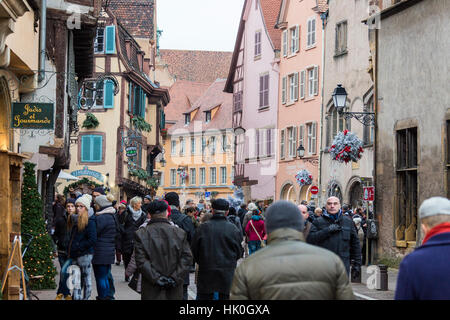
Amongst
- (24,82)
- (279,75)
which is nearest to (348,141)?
(24,82)

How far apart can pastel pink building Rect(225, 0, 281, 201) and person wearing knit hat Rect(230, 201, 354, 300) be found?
4674 cm

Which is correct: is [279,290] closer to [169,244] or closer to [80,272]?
[169,244]

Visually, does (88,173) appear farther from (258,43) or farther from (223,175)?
(223,175)

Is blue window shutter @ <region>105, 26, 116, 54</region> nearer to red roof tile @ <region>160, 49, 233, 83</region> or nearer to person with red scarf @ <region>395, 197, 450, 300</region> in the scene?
person with red scarf @ <region>395, 197, 450, 300</region>

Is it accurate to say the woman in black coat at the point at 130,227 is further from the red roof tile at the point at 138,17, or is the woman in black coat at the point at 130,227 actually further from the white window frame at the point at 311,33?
the red roof tile at the point at 138,17

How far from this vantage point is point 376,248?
83.9 feet

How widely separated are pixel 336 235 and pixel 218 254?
2.30m

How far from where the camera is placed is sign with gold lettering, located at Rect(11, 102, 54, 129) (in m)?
17.6

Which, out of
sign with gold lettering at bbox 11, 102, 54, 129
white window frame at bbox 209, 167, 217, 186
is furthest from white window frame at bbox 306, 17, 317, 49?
white window frame at bbox 209, 167, 217, 186

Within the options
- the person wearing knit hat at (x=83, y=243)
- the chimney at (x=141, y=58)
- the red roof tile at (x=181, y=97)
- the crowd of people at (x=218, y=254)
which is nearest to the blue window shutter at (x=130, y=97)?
the chimney at (x=141, y=58)

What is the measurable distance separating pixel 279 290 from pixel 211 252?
5651mm

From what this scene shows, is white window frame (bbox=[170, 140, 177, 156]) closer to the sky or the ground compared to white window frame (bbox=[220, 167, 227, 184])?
closer to the sky

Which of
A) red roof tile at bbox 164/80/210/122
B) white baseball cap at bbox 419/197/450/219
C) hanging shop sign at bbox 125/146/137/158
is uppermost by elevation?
red roof tile at bbox 164/80/210/122

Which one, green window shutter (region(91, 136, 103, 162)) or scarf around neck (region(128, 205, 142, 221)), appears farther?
green window shutter (region(91, 136, 103, 162))
